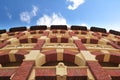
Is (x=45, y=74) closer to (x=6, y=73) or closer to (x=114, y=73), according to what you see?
(x=6, y=73)

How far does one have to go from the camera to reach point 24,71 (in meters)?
10.1

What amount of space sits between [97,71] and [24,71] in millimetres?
3870

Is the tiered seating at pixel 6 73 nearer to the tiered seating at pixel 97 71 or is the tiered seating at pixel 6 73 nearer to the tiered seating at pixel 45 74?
the tiered seating at pixel 45 74

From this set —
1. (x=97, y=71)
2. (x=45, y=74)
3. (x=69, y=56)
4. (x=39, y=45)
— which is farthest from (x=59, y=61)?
(x=97, y=71)

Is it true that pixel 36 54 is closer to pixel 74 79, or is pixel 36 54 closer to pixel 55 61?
pixel 55 61

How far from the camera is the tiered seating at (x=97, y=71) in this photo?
31.8 ft

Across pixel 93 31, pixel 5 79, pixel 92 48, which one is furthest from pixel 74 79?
pixel 93 31

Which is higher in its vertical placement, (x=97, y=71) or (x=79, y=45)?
(x=79, y=45)

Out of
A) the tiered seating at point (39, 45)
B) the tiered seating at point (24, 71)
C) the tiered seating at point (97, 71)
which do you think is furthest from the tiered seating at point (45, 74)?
the tiered seating at point (39, 45)

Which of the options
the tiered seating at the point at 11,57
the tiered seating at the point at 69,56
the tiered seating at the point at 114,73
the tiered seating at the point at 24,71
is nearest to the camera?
the tiered seating at the point at 24,71

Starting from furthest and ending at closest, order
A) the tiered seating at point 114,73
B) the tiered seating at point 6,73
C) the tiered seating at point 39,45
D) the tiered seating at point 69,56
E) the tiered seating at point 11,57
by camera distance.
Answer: the tiered seating at point 39,45, the tiered seating at point 11,57, the tiered seating at point 69,56, the tiered seating at point 114,73, the tiered seating at point 6,73

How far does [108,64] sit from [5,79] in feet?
24.0

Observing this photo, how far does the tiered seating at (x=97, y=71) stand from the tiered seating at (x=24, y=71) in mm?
3348

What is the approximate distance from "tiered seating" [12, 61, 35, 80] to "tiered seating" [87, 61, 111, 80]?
3.35 metres
